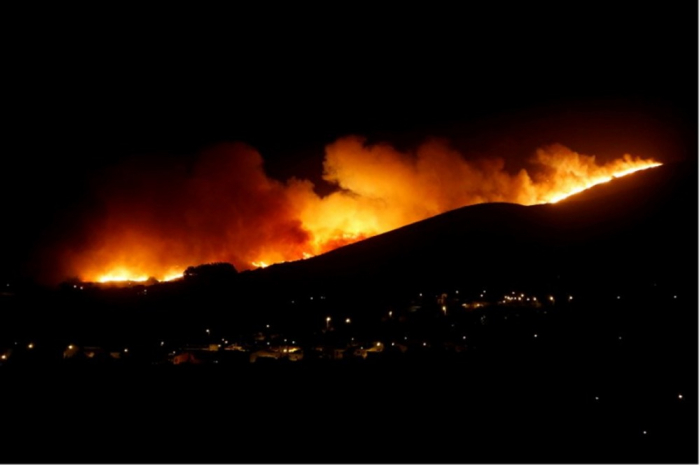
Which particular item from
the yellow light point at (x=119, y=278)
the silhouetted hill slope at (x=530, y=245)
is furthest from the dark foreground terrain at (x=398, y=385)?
the yellow light point at (x=119, y=278)

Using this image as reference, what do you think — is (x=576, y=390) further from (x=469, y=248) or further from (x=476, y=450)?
(x=469, y=248)

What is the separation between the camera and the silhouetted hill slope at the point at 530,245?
1539 inches

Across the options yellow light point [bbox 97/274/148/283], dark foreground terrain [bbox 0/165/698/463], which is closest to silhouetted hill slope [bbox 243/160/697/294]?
dark foreground terrain [bbox 0/165/698/463]

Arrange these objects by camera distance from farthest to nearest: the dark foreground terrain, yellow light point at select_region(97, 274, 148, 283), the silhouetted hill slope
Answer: yellow light point at select_region(97, 274, 148, 283), the silhouetted hill slope, the dark foreground terrain

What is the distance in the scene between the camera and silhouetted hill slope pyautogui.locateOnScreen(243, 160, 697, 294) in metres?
39.1

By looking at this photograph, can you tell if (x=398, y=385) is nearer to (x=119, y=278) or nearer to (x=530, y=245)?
(x=530, y=245)

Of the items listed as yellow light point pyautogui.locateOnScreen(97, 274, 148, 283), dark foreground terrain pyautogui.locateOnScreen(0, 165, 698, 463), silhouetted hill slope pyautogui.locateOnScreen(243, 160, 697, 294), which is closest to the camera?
dark foreground terrain pyautogui.locateOnScreen(0, 165, 698, 463)

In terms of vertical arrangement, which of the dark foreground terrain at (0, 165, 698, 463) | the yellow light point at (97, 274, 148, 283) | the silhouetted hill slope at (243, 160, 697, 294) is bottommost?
the dark foreground terrain at (0, 165, 698, 463)

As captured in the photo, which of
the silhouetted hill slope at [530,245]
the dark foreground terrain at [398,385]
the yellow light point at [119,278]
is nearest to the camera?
the dark foreground terrain at [398,385]

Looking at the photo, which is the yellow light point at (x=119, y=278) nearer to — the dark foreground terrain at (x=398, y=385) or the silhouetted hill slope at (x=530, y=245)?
the silhouetted hill slope at (x=530, y=245)

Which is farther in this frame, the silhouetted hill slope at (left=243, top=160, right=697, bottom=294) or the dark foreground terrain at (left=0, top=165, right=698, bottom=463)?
the silhouetted hill slope at (left=243, top=160, right=697, bottom=294)

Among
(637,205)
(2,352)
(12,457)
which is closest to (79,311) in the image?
(2,352)

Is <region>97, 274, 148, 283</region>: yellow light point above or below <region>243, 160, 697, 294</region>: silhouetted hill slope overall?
below

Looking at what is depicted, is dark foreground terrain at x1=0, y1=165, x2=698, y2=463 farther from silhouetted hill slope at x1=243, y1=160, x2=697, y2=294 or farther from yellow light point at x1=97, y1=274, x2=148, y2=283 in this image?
yellow light point at x1=97, y1=274, x2=148, y2=283
